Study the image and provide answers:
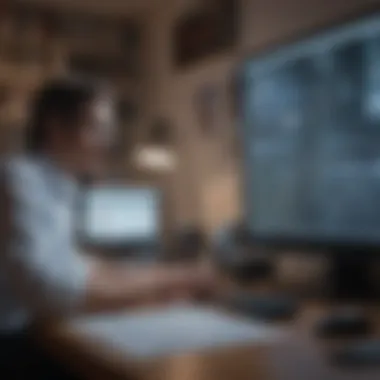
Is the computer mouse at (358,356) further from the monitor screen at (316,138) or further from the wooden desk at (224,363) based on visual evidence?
the monitor screen at (316,138)

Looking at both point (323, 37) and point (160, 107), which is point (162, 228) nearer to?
point (160, 107)

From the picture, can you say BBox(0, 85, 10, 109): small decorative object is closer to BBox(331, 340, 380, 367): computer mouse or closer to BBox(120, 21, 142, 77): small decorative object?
BBox(120, 21, 142, 77): small decorative object

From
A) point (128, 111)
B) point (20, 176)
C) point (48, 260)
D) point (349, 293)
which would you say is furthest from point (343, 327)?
point (128, 111)

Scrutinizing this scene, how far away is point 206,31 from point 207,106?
0.24 m

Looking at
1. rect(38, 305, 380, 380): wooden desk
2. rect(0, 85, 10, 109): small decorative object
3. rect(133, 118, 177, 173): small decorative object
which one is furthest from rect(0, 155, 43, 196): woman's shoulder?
rect(0, 85, 10, 109): small decorative object

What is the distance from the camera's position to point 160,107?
9.38 ft

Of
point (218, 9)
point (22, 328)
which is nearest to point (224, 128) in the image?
point (218, 9)

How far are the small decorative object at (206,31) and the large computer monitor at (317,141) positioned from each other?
0.57 m

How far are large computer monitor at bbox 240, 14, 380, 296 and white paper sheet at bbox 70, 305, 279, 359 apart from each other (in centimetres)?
27

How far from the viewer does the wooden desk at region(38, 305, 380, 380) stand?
0.81 metres

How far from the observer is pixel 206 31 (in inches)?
92.5

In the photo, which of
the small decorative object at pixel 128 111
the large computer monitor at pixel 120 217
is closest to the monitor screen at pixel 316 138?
the large computer monitor at pixel 120 217

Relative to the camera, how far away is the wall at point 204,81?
1836 millimetres

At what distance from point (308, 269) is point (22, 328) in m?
0.67
